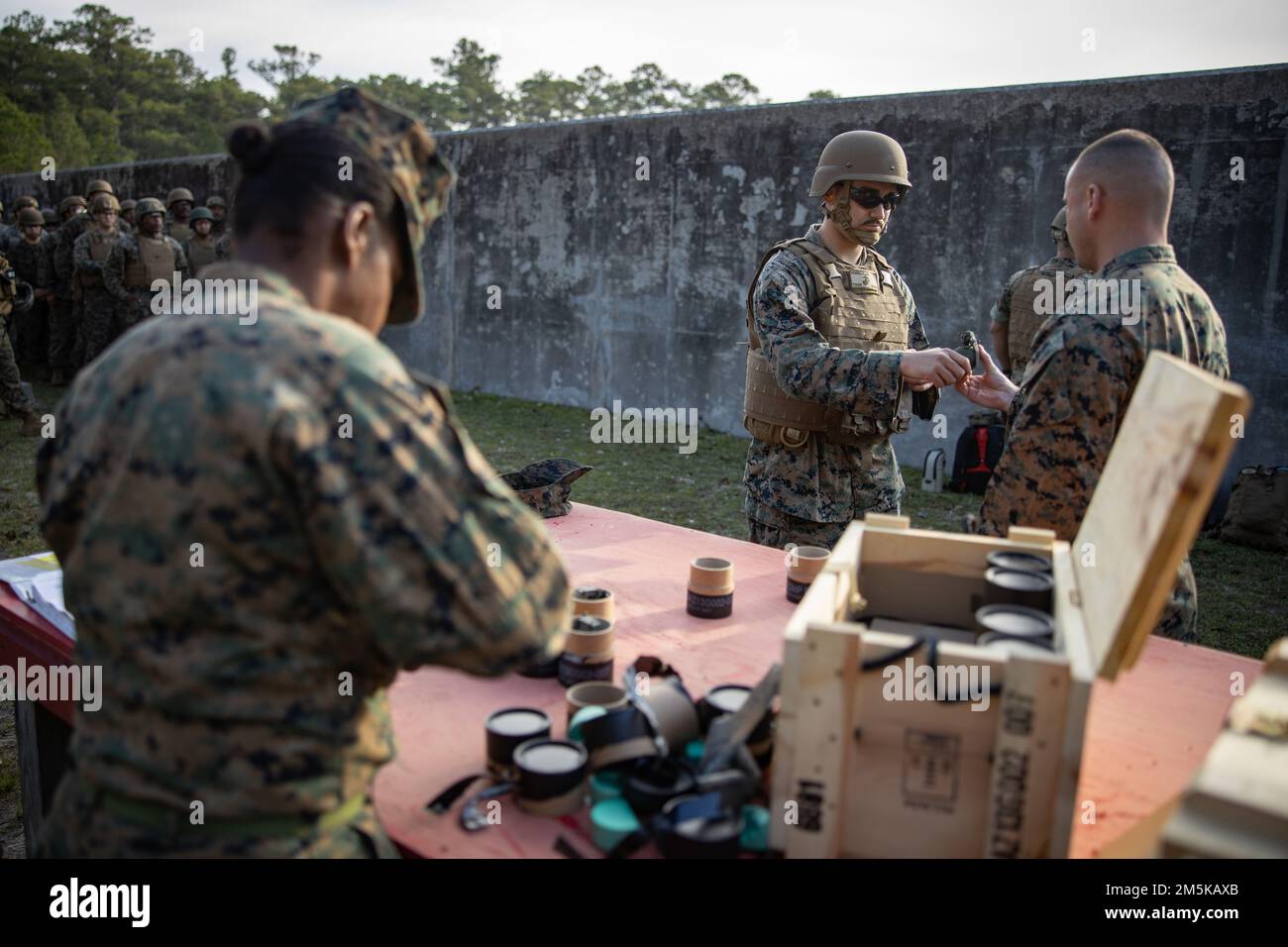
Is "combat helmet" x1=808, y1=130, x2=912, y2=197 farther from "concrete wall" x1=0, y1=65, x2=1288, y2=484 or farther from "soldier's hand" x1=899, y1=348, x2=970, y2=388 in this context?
"concrete wall" x1=0, y1=65, x2=1288, y2=484

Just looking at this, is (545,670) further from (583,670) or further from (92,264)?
(92,264)

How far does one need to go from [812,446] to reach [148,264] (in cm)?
1029

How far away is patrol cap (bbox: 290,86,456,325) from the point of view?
1.47 m

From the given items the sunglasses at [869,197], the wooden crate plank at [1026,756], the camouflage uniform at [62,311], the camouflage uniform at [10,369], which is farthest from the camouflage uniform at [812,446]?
the camouflage uniform at [62,311]

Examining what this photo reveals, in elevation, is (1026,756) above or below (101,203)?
below

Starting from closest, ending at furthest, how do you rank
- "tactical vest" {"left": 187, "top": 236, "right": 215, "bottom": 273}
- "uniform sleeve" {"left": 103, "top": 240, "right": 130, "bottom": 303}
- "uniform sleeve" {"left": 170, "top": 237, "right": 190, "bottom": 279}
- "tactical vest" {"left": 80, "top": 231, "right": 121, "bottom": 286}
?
"uniform sleeve" {"left": 103, "top": 240, "right": 130, "bottom": 303}
"tactical vest" {"left": 80, "top": 231, "right": 121, "bottom": 286}
"uniform sleeve" {"left": 170, "top": 237, "right": 190, "bottom": 279}
"tactical vest" {"left": 187, "top": 236, "right": 215, "bottom": 273}

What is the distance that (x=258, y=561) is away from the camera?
4.04 ft

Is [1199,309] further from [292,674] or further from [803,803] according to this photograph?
[292,674]

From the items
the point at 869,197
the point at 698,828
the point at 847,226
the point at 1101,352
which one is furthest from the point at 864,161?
the point at 698,828

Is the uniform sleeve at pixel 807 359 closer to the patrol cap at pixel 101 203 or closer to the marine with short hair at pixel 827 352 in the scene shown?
the marine with short hair at pixel 827 352

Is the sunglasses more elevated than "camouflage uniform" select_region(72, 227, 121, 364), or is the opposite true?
the sunglasses

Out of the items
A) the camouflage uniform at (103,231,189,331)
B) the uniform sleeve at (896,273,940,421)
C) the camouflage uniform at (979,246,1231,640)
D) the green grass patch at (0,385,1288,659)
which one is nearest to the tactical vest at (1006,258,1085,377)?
the green grass patch at (0,385,1288,659)

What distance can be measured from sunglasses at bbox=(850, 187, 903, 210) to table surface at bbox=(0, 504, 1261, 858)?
62.1 inches
